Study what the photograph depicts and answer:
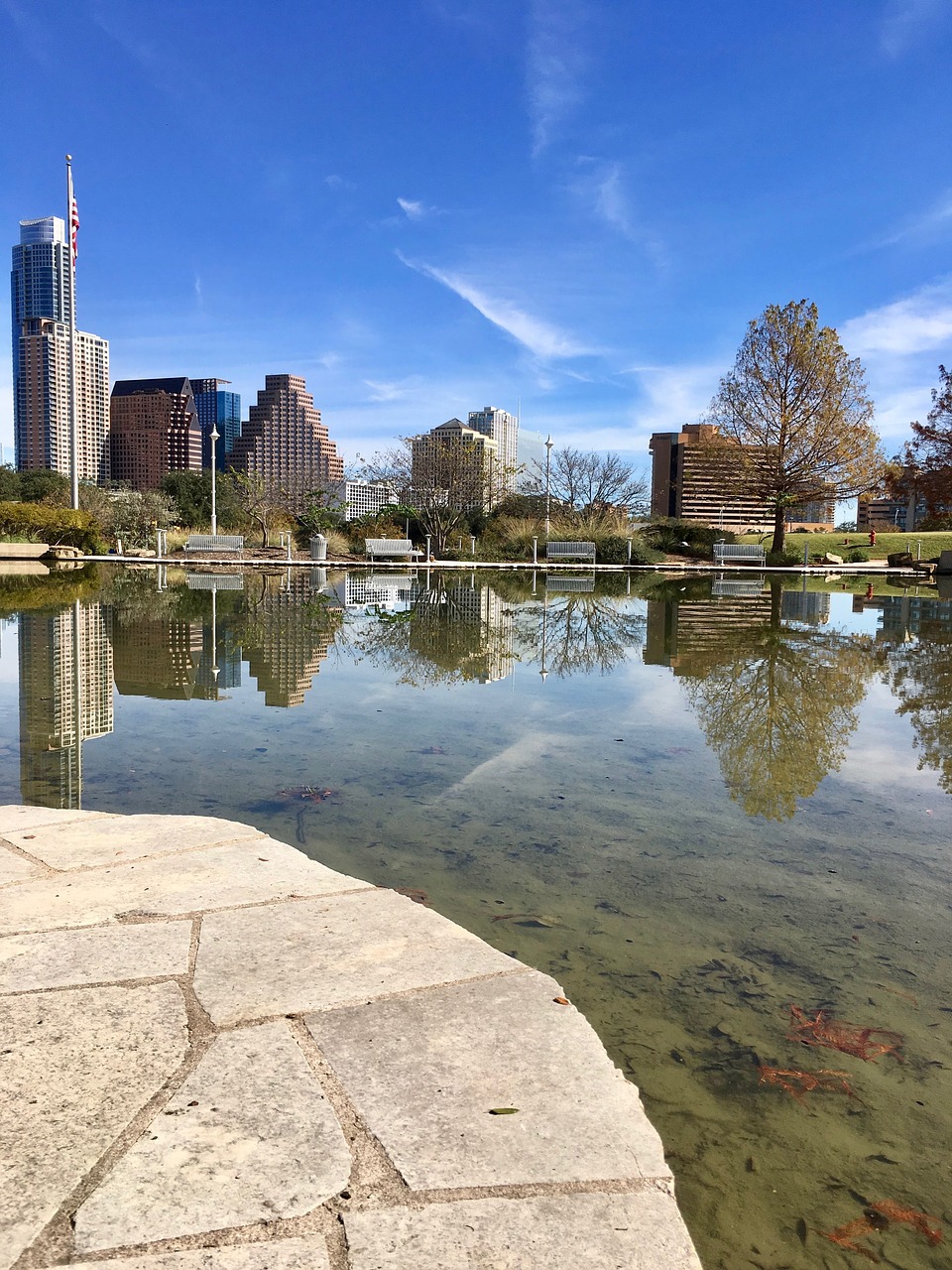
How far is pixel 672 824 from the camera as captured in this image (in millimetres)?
3350

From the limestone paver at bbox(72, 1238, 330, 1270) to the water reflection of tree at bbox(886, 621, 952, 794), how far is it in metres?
3.62

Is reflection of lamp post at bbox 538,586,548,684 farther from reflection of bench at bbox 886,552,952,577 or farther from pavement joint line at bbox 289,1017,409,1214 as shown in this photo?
reflection of bench at bbox 886,552,952,577

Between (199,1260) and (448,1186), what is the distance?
1.23 feet

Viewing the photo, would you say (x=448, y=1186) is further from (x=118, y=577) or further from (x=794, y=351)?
(x=794, y=351)

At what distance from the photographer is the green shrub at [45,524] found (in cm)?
2467

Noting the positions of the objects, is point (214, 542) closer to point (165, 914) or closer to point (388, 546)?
point (388, 546)

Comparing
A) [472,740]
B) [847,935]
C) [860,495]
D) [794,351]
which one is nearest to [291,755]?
[472,740]

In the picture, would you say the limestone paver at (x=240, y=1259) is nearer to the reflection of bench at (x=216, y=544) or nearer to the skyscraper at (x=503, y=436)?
the reflection of bench at (x=216, y=544)

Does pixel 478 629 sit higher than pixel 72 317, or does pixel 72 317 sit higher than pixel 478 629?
pixel 72 317

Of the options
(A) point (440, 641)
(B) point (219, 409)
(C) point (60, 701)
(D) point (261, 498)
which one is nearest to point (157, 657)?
(C) point (60, 701)

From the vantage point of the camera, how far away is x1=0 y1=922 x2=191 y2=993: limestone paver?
198 centimetres

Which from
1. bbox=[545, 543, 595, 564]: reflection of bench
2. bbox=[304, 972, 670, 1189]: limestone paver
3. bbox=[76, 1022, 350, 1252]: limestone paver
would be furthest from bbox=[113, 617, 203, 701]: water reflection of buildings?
bbox=[545, 543, 595, 564]: reflection of bench

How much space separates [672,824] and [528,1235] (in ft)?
7.28

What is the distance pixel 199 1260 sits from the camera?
1183mm
